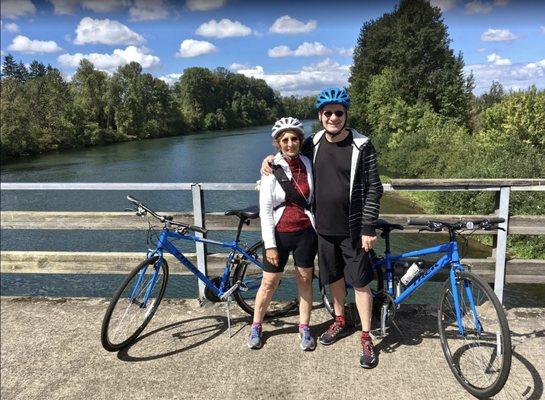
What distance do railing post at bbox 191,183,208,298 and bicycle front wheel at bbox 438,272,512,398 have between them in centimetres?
216

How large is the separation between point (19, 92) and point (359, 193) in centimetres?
6281

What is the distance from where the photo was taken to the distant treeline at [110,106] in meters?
51.2

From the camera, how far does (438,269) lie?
316 cm

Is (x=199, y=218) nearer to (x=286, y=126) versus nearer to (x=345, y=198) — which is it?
(x=286, y=126)

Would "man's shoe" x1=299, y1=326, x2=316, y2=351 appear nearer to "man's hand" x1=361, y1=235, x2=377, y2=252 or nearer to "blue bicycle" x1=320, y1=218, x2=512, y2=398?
"blue bicycle" x1=320, y1=218, x2=512, y2=398

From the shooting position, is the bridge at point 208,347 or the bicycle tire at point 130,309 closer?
the bridge at point 208,347

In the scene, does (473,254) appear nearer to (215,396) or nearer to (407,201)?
(407,201)

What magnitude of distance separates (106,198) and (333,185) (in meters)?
20.6

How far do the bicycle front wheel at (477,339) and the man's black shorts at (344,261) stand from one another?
0.60 m

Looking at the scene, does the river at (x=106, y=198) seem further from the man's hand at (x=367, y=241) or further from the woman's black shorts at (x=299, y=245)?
the man's hand at (x=367, y=241)

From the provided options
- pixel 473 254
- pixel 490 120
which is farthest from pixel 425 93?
pixel 473 254

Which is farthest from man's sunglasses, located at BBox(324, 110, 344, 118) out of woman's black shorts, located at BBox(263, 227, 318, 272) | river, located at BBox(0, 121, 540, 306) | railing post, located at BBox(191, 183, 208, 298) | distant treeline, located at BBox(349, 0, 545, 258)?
distant treeline, located at BBox(349, 0, 545, 258)

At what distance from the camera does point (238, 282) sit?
3.79 m

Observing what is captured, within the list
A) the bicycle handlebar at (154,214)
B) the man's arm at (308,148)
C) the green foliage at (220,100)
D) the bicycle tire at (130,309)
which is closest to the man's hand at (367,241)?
the man's arm at (308,148)
